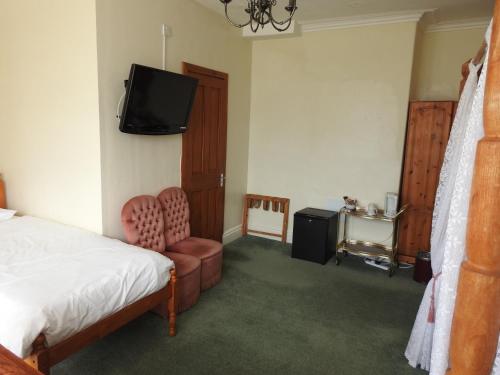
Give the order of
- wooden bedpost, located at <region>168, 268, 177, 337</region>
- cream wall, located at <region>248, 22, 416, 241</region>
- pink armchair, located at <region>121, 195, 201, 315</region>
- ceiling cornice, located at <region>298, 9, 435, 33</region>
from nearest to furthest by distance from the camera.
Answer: wooden bedpost, located at <region>168, 268, 177, 337</region> → pink armchair, located at <region>121, 195, 201, 315</region> → ceiling cornice, located at <region>298, 9, 435, 33</region> → cream wall, located at <region>248, 22, 416, 241</region>

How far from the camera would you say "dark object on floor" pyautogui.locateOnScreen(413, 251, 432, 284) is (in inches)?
150

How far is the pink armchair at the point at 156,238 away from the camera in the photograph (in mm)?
3006

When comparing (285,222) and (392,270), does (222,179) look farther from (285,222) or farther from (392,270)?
(392,270)

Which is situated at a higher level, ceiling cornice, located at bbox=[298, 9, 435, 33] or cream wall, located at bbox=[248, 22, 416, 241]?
ceiling cornice, located at bbox=[298, 9, 435, 33]

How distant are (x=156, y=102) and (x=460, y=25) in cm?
380

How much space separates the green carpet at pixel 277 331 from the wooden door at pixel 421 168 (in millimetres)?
538

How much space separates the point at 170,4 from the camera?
3.43m

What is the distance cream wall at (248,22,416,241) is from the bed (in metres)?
2.73

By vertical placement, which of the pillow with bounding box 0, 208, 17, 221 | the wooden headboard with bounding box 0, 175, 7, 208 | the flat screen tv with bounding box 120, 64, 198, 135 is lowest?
the pillow with bounding box 0, 208, 17, 221

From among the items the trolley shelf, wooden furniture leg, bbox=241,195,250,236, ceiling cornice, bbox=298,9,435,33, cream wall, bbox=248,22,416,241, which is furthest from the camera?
wooden furniture leg, bbox=241,195,250,236

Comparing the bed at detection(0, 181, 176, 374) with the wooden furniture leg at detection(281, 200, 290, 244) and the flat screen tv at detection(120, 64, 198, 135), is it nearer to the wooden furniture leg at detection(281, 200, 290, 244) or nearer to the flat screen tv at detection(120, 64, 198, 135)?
the flat screen tv at detection(120, 64, 198, 135)

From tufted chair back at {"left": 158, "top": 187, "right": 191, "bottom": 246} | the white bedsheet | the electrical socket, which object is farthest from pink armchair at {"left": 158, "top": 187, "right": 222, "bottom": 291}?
the electrical socket

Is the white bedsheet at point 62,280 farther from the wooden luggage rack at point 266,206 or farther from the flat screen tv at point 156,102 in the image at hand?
the wooden luggage rack at point 266,206

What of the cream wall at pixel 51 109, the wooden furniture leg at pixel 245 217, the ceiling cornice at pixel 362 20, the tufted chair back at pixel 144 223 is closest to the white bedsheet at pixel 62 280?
the tufted chair back at pixel 144 223
